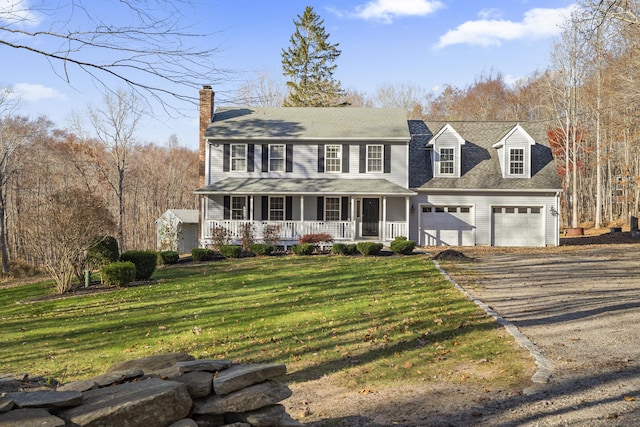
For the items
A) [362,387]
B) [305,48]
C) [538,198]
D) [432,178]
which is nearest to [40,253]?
[362,387]

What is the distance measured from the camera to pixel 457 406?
216 inches

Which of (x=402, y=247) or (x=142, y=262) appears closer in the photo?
(x=142, y=262)

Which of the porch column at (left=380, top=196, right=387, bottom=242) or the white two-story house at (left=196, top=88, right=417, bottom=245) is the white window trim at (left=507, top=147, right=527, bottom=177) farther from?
the porch column at (left=380, top=196, right=387, bottom=242)

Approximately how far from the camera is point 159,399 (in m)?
4.33

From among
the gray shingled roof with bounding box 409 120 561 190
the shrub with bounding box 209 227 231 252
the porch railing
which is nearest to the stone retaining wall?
the shrub with bounding box 209 227 231 252

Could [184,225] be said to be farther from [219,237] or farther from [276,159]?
[219,237]

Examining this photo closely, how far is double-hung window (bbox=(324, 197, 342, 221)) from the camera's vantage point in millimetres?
25984

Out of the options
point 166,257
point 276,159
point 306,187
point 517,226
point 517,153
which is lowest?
point 166,257

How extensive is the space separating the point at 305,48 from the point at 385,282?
3683cm

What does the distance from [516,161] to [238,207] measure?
44.3 feet

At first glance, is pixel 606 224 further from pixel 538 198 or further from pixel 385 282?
pixel 385 282

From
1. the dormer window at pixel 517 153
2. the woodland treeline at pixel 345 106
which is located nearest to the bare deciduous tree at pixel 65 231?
the woodland treeline at pixel 345 106

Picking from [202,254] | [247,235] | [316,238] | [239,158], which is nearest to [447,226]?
[316,238]

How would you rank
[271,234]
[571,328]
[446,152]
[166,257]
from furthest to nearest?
[446,152]
[271,234]
[166,257]
[571,328]
